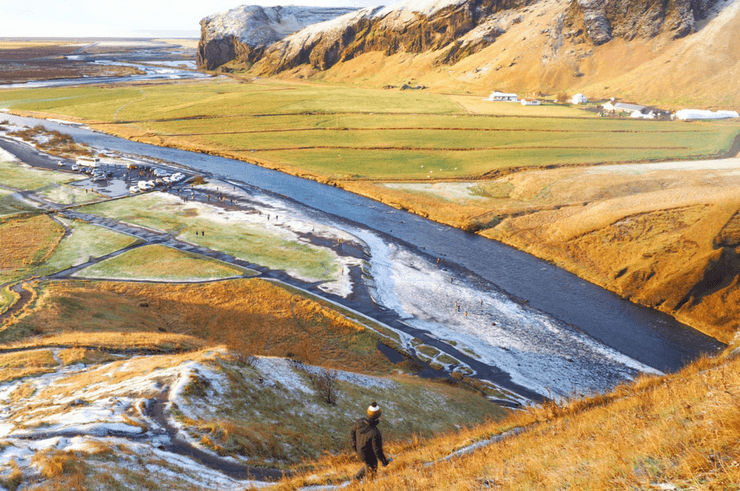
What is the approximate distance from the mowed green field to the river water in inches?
1185

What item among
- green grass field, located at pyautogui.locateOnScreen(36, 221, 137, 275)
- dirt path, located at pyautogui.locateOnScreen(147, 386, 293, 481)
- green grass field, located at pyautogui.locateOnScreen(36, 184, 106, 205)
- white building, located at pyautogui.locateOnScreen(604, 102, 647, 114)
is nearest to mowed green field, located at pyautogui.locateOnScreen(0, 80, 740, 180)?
white building, located at pyautogui.locateOnScreen(604, 102, 647, 114)

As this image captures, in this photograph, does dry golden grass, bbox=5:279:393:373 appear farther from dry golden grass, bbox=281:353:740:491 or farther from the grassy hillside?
dry golden grass, bbox=281:353:740:491

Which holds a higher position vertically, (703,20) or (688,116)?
(703,20)

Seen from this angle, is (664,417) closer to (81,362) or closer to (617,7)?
(81,362)

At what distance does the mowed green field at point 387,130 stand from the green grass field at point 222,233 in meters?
30.7

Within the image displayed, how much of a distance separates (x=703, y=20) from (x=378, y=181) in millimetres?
175665

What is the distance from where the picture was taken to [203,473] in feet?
50.7

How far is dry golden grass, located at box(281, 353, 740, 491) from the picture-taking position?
9648 mm

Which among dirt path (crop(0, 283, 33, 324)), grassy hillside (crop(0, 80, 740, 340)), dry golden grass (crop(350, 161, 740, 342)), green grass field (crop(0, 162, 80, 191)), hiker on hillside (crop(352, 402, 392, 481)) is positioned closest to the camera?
hiker on hillside (crop(352, 402, 392, 481))

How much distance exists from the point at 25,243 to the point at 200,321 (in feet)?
102

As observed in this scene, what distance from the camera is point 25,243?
2183 inches

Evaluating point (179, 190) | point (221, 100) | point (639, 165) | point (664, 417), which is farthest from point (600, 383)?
point (221, 100)

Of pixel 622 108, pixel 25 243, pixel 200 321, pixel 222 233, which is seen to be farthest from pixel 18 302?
pixel 622 108

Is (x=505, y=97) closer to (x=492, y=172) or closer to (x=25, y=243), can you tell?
(x=492, y=172)
